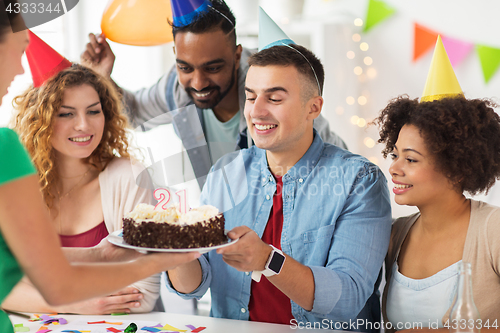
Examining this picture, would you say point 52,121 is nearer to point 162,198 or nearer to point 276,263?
point 162,198

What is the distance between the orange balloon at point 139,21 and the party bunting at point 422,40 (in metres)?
1.58

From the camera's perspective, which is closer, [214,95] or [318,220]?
[318,220]

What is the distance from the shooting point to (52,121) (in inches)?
70.5

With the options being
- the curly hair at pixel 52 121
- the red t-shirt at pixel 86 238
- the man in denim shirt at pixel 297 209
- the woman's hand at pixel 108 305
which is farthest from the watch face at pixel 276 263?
the curly hair at pixel 52 121

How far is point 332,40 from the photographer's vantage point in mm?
3027

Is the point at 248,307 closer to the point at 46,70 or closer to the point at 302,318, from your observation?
the point at 302,318

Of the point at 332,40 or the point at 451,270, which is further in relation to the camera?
Result: the point at 332,40

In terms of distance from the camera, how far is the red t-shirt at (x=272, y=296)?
1.56 meters

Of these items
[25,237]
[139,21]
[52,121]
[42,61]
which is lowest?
[25,237]

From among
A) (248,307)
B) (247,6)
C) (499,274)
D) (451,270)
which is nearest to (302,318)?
(248,307)

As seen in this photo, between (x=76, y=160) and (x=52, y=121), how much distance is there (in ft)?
0.69

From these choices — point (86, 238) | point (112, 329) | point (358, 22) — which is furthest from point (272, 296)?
point (358, 22)

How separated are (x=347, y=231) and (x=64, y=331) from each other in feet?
3.10

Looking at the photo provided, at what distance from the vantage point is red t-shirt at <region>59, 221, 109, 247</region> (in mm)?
1798
